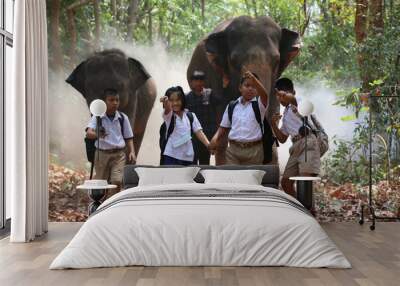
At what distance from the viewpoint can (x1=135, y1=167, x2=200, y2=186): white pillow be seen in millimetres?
6953

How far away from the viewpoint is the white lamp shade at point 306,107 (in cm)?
741

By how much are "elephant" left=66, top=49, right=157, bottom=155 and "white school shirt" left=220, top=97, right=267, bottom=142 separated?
3.54 ft

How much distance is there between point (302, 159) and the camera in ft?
25.2

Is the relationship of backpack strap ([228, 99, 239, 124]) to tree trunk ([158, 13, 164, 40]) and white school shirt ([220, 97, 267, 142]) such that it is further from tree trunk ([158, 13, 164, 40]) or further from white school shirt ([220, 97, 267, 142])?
tree trunk ([158, 13, 164, 40])

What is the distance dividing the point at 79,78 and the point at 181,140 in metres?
1.55

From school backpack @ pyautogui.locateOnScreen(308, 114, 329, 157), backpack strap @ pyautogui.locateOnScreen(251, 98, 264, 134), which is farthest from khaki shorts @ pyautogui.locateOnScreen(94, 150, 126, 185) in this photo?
school backpack @ pyautogui.locateOnScreen(308, 114, 329, 157)

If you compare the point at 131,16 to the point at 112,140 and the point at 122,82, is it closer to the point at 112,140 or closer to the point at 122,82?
the point at 122,82

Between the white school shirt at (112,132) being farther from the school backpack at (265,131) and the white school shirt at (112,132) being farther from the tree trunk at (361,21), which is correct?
the tree trunk at (361,21)

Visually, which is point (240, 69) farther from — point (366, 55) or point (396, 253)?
point (396, 253)

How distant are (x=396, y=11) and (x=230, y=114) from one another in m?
2.58

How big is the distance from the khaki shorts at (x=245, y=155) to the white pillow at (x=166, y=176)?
688mm

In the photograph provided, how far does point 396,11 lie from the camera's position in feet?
26.2

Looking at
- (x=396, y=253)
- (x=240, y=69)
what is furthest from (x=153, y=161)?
(x=396, y=253)

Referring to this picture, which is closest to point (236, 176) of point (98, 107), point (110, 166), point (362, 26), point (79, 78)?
point (110, 166)
